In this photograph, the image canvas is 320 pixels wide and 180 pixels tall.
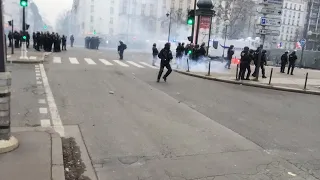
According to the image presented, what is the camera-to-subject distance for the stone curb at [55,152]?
4.26 meters

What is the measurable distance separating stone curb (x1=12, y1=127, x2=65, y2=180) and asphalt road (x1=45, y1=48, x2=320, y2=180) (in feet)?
1.65

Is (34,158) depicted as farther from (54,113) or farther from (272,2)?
(272,2)

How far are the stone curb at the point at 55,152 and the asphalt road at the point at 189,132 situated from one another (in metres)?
0.50

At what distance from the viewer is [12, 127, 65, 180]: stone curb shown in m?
4.26

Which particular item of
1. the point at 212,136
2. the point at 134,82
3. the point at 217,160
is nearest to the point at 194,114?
the point at 212,136

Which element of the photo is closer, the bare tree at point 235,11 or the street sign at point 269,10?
the street sign at point 269,10

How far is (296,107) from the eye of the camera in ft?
35.4

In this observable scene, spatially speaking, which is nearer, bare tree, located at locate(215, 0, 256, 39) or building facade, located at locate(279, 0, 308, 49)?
bare tree, located at locate(215, 0, 256, 39)

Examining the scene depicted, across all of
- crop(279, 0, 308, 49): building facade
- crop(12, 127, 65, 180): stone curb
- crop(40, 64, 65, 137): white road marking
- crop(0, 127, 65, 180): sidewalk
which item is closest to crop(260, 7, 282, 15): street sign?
crop(40, 64, 65, 137): white road marking

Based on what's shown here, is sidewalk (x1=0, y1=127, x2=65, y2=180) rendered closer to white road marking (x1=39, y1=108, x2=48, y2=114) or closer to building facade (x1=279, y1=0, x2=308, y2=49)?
white road marking (x1=39, y1=108, x2=48, y2=114)

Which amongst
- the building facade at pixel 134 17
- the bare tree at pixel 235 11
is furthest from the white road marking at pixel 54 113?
the building facade at pixel 134 17

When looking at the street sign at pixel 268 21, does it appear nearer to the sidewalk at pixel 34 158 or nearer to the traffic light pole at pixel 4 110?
the sidewalk at pixel 34 158

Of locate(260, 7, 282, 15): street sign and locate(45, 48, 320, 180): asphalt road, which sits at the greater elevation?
locate(260, 7, 282, 15): street sign

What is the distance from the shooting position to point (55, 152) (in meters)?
4.96
